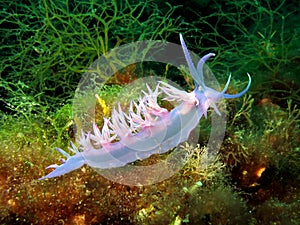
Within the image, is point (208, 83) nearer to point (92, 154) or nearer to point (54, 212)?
point (92, 154)

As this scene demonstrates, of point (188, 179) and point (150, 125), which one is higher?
point (150, 125)

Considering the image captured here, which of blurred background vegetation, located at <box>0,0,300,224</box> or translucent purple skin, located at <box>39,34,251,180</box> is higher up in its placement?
translucent purple skin, located at <box>39,34,251,180</box>

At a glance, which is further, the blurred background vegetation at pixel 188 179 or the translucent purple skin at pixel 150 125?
the blurred background vegetation at pixel 188 179

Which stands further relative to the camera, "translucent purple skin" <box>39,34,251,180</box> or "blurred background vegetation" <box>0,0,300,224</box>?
"blurred background vegetation" <box>0,0,300,224</box>

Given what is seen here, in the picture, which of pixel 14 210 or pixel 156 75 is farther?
pixel 156 75

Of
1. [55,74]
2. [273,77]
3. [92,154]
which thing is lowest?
[55,74]

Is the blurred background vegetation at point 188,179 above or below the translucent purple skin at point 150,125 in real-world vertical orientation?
below

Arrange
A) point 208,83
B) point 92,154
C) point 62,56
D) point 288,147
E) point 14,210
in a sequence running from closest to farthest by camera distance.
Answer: point 92,154 → point 14,210 → point 288,147 → point 208,83 → point 62,56

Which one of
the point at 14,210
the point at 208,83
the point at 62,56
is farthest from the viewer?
the point at 62,56

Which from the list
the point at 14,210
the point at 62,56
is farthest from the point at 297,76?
the point at 14,210

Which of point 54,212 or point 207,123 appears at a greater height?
point 207,123

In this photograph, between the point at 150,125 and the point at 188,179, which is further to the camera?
the point at 188,179
